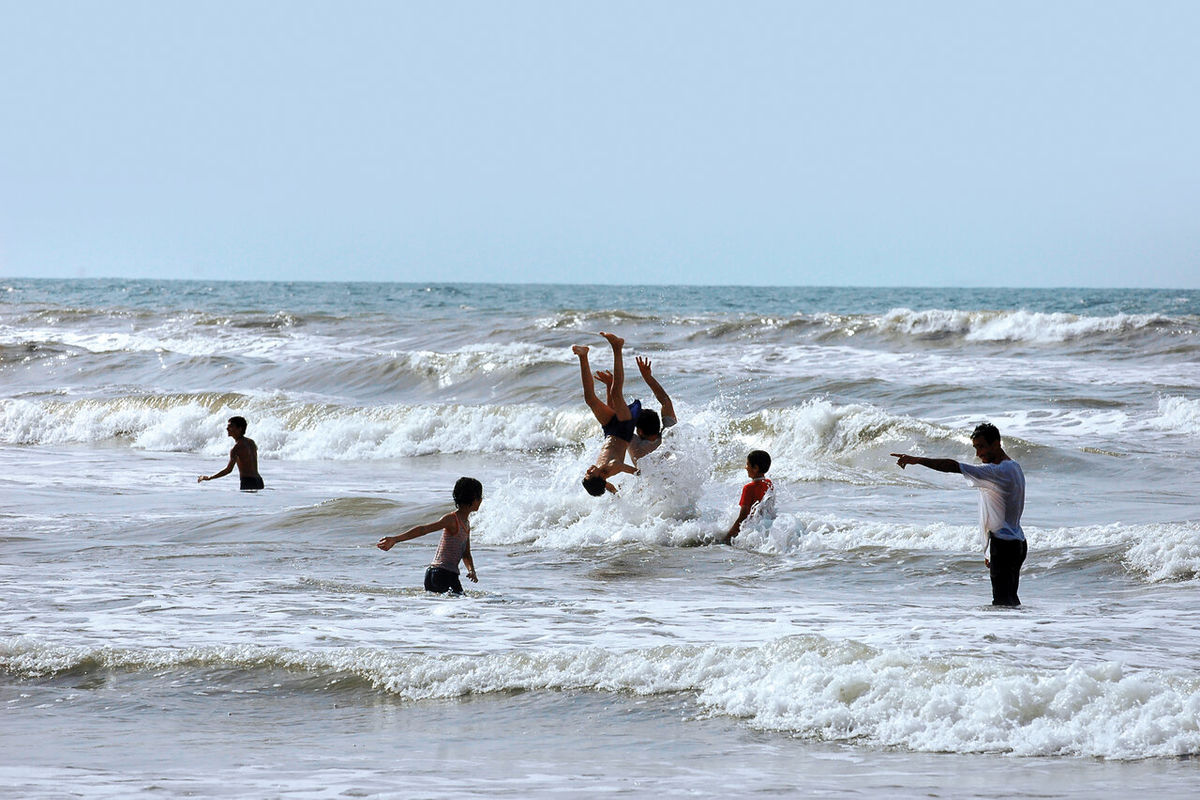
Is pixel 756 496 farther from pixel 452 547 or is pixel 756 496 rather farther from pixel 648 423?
pixel 452 547

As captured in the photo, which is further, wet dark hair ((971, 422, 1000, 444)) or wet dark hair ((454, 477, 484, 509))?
wet dark hair ((454, 477, 484, 509))

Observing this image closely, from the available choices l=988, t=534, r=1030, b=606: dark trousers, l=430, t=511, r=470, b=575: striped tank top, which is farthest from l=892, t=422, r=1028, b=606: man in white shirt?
l=430, t=511, r=470, b=575: striped tank top

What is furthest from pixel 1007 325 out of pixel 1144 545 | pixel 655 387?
pixel 1144 545

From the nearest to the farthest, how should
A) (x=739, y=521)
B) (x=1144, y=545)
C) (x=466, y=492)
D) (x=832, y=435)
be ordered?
(x=466, y=492) → (x=1144, y=545) → (x=739, y=521) → (x=832, y=435)

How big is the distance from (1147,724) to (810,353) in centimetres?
2566

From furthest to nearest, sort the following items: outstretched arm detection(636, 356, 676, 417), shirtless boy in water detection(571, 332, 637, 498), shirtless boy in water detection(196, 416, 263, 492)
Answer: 1. shirtless boy in water detection(196, 416, 263, 492)
2. shirtless boy in water detection(571, 332, 637, 498)
3. outstretched arm detection(636, 356, 676, 417)

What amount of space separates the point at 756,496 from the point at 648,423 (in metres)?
1.46

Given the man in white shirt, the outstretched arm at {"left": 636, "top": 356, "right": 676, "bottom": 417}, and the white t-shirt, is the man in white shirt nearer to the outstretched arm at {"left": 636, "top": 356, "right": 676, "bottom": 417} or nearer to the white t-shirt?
the white t-shirt

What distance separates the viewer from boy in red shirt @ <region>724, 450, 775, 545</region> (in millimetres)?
11875

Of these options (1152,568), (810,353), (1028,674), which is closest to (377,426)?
(810,353)

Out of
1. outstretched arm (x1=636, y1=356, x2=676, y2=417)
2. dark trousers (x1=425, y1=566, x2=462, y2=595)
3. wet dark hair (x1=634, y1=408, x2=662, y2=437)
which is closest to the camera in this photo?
dark trousers (x1=425, y1=566, x2=462, y2=595)

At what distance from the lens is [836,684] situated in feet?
21.6

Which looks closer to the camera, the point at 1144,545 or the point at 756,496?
the point at 1144,545

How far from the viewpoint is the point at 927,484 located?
15.4 metres
